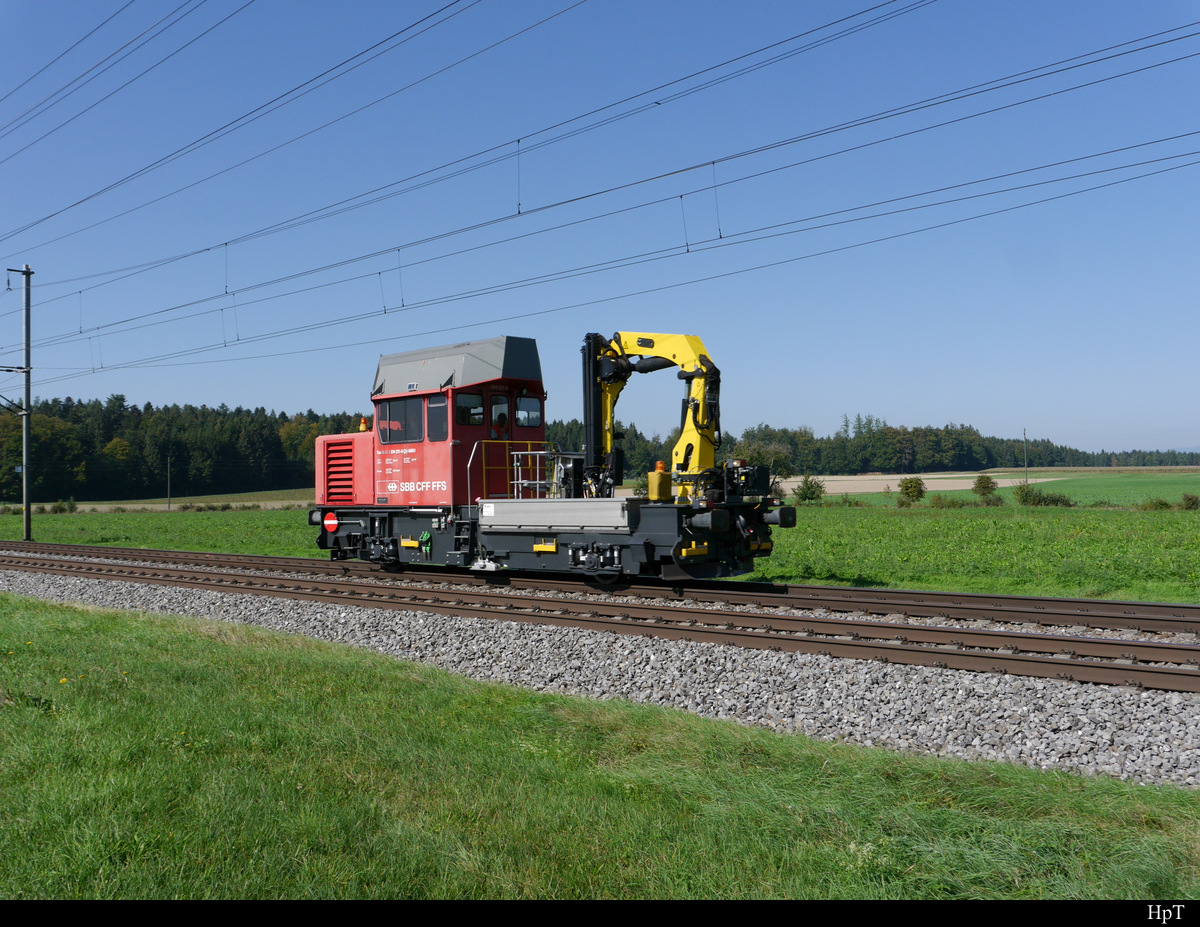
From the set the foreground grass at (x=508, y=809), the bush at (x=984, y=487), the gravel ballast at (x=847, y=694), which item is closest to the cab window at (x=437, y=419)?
the gravel ballast at (x=847, y=694)

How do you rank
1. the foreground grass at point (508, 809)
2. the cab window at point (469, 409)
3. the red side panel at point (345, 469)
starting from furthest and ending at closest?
the red side panel at point (345, 469)
the cab window at point (469, 409)
the foreground grass at point (508, 809)

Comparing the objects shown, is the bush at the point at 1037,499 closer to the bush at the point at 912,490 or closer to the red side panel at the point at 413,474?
the bush at the point at 912,490

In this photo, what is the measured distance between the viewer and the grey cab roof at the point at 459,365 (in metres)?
15.6

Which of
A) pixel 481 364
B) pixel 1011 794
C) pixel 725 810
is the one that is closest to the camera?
pixel 725 810

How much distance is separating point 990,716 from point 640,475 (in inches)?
416

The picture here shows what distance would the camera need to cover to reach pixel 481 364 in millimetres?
15578

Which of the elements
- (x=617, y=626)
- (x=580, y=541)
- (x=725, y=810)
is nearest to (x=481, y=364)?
(x=580, y=541)

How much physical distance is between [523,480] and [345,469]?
432 centimetres

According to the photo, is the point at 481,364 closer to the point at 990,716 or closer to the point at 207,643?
the point at 207,643

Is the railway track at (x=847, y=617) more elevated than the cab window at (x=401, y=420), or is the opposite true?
the cab window at (x=401, y=420)

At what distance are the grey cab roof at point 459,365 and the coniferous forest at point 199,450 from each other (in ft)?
174

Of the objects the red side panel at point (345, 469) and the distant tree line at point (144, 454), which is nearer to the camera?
the red side panel at point (345, 469)

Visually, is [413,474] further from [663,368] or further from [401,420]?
[663,368]

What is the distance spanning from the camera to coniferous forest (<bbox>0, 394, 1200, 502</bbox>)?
86.2 m
